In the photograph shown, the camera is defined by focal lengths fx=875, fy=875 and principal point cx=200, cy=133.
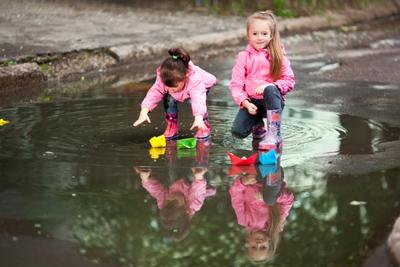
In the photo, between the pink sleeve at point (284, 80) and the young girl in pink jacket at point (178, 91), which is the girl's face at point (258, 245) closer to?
the young girl in pink jacket at point (178, 91)

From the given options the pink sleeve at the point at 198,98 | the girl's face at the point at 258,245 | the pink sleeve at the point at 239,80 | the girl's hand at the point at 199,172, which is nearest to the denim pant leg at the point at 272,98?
the pink sleeve at the point at 239,80

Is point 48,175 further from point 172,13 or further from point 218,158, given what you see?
point 172,13

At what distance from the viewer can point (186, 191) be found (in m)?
4.81

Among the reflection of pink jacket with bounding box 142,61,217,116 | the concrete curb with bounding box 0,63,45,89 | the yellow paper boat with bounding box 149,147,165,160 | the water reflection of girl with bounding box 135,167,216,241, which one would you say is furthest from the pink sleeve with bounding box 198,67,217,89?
the concrete curb with bounding box 0,63,45,89

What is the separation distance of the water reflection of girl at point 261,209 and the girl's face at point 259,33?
1.20 meters

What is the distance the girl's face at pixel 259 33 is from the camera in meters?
6.07

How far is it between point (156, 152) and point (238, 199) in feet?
4.22

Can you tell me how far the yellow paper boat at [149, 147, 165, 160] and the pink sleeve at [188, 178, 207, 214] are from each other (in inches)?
27.6

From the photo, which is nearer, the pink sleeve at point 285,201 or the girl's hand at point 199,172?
the pink sleeve at point 285,201

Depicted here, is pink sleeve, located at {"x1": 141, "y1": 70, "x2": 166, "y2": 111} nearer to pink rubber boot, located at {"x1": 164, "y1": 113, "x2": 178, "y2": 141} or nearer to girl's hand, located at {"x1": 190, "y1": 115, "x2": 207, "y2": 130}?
pink rubber boot, located at {"x1": 164, "y1": 113, "x2": 178, "y2": 141}

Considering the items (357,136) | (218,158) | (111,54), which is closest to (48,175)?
(218,158)

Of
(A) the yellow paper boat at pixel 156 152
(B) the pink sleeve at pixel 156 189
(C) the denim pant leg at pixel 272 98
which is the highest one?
(C) the denim pant leg at pixel 272 98

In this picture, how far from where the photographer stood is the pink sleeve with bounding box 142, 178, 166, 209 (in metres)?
4.64

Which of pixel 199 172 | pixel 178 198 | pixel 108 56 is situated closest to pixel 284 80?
pixel 199 172
